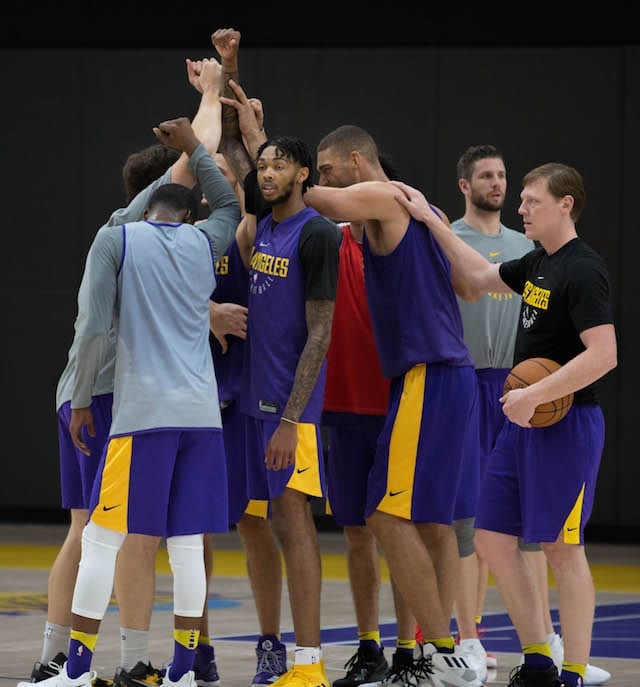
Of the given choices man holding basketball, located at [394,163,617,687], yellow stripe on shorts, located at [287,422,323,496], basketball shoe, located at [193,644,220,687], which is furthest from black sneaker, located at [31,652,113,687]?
man holding basketball, located at [394,163,617,687]

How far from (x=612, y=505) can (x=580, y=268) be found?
24.4ft

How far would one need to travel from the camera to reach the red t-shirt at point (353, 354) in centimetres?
682

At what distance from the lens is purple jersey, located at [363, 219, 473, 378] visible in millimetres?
6383

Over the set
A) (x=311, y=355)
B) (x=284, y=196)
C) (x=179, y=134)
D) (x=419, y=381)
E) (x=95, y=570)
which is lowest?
(x=95, y=570)

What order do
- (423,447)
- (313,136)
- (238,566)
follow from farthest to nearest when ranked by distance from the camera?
(313,136), (238,566), (423,447)

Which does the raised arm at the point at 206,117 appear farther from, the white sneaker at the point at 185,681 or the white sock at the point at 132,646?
the white sneaker at the point at 185,681

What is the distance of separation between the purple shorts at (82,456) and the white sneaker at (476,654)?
1.76 meters

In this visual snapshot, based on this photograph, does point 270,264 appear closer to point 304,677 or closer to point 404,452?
point 404,452

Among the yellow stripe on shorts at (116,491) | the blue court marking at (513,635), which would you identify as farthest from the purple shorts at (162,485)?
the blue court marking at (513,635)

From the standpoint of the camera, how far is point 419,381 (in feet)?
20.9

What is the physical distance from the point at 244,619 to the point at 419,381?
2.80 metres

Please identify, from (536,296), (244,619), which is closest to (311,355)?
(536,296)

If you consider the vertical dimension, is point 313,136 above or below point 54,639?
above

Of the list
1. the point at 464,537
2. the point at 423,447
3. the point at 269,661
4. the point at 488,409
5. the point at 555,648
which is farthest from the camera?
the point at 488,409
